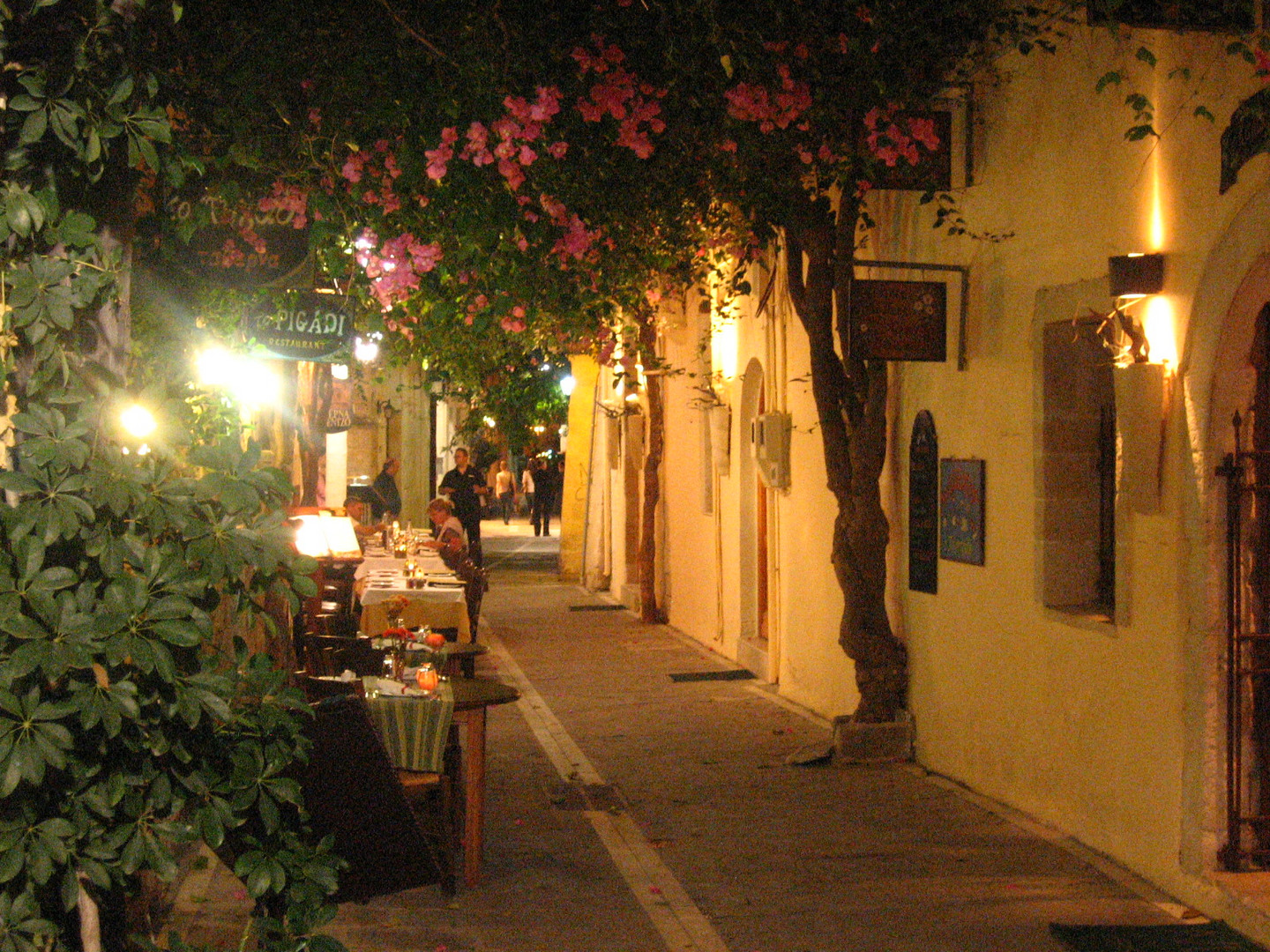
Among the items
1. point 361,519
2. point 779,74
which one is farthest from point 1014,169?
point 361,519

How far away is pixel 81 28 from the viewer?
3.95 metres

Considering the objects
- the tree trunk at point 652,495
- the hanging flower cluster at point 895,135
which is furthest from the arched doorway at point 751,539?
the hanging flower cluster at point 895,135

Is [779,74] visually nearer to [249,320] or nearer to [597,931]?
[249,320]

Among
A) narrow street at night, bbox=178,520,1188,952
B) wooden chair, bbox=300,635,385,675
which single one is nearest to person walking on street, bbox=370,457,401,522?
narrow street at night, bbox=178,520,1188,952

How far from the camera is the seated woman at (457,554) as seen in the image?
14523 mm

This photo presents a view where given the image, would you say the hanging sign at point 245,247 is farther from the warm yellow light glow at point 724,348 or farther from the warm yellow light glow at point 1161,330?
the warm yellow light glow at point 724,348

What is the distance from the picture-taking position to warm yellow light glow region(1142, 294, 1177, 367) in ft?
22.5

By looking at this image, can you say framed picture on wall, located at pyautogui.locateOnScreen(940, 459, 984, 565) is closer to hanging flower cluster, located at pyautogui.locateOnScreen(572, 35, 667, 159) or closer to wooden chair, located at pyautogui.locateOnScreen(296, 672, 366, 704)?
hanging flower cluster, located at pyautogui.locateOnScreen(572, 35, 667, 159)

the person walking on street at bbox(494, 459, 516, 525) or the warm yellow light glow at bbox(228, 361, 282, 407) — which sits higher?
the warm yellow light glow at bbox(228, 361, 282, 407)

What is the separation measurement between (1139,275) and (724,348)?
9.32 metres

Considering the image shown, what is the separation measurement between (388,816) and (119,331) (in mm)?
2622

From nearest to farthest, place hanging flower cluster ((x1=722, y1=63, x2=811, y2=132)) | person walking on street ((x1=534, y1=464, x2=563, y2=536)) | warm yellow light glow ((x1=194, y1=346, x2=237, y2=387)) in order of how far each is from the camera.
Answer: hanging flower cluster ((x1=722, y1=63, x2=811, y2=132)) < warm yellow light glow ((x1=194, y1=346, x2=237, y2=387)) < person walking on street ((x1=534, y1=464, x2=563, y2=536))

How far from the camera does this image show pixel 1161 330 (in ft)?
22.8

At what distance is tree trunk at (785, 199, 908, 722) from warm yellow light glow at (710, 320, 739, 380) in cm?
494
